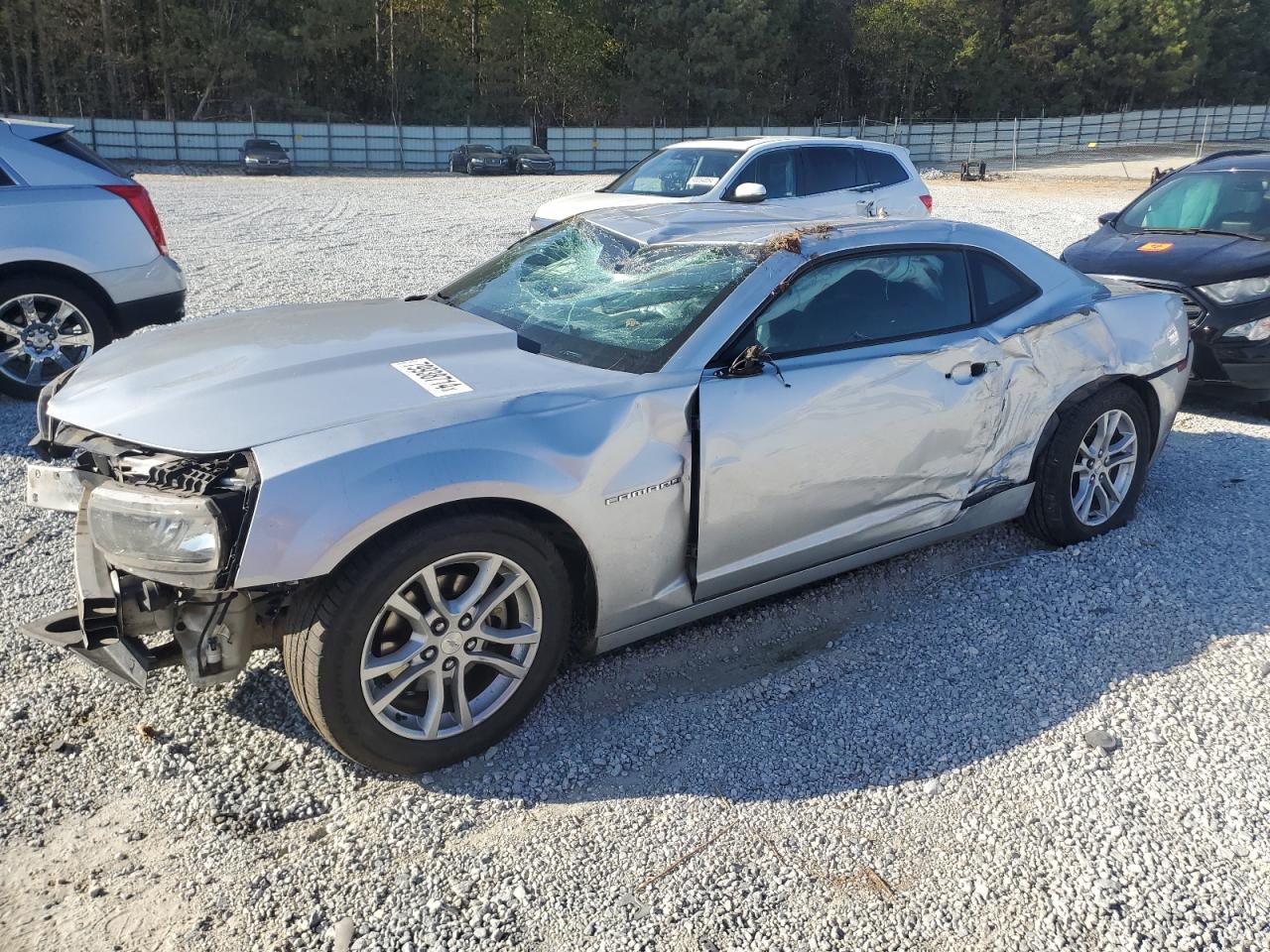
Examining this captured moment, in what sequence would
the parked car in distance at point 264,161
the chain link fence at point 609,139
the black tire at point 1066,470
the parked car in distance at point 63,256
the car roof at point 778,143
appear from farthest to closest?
the chain link fence at point 609,139, the parked car in distance at point 264,161, the car roof at point 778,143, the parked car in distance at point 63,256, the black tire at point 1066,470

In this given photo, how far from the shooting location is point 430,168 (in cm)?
3959

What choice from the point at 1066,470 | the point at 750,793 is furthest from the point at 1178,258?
the point at 750,793

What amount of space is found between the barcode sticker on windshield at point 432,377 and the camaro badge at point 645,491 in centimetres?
56

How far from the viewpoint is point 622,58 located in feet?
182

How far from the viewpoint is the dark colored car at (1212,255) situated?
6367 millimetres

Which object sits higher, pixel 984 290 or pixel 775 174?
pixel 775 174

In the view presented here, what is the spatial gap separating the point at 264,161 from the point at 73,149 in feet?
90.8

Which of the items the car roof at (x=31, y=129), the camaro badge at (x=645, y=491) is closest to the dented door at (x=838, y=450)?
the camaro badge at (x=645, y=491)

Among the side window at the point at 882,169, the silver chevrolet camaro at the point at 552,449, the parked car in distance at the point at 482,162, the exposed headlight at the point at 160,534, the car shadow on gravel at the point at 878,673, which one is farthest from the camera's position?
the parked car in distance at the point at 482,162

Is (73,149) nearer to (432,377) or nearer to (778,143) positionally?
(432,377)

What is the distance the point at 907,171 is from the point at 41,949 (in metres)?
11.0

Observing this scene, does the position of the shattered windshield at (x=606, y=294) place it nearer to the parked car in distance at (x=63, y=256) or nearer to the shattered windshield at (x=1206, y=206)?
the parked car in distance at (x=63, y=256)

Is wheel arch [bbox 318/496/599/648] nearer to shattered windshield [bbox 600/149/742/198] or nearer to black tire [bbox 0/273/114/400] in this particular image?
black tire [bbox 0/273/114/400]

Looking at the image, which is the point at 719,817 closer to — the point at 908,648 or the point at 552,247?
the point at 908,648
